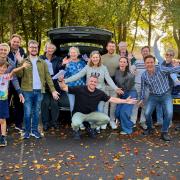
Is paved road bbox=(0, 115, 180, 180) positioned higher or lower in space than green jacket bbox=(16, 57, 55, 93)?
lower

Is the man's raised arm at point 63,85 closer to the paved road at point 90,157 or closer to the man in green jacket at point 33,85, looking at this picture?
the man in green jacket at point 33,85

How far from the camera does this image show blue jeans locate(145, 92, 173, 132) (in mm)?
8633

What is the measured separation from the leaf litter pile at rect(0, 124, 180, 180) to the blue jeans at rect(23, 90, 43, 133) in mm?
335

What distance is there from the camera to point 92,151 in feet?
25.4

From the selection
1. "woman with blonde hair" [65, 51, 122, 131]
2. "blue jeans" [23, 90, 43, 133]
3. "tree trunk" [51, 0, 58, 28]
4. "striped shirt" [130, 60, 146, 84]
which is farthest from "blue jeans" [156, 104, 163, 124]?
"tree trunk" [51, 0, 58, 28]

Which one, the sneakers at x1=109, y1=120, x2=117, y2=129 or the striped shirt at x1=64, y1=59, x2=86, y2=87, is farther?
the sneakers at x1=109, y1=120, x2=117, y2=129

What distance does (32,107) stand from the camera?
8789mm

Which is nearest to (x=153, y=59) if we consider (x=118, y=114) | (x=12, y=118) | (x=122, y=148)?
(x=118, y=114)

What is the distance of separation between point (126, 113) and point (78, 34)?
235 centimetres

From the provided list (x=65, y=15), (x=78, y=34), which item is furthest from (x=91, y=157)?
(x=65, y=15)

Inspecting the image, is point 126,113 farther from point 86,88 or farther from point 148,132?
point 86,88

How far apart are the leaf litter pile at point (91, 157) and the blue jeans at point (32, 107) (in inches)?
13.2

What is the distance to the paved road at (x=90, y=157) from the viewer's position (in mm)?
6336

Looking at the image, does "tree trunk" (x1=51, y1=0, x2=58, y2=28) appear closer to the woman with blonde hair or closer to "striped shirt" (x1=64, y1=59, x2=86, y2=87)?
"striped shirt" (x1=64, y1=59, x2=86, y2=87)
